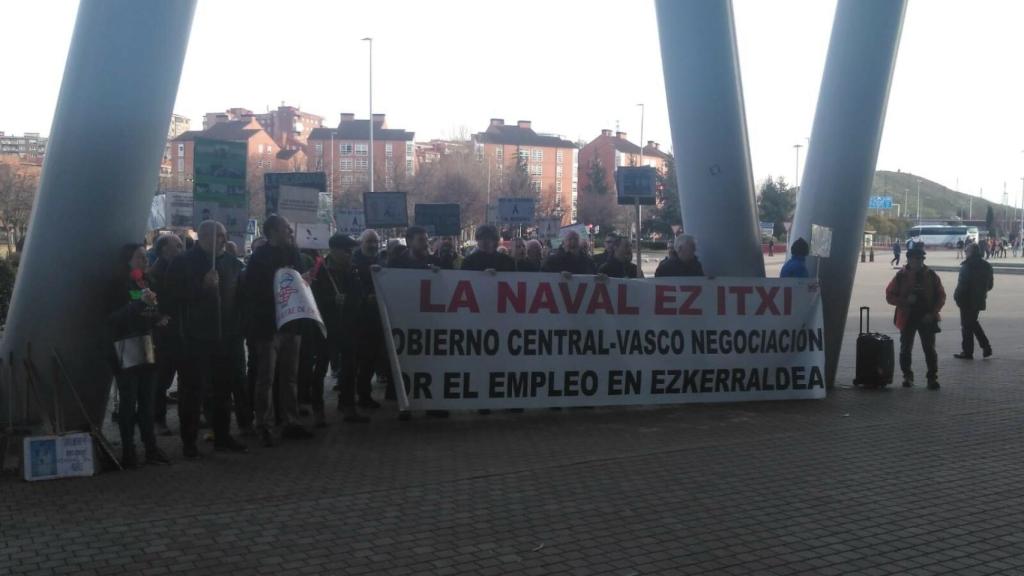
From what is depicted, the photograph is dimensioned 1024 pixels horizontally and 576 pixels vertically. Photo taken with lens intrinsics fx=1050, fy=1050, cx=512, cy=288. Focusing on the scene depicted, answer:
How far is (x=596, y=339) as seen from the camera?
36.9 ft

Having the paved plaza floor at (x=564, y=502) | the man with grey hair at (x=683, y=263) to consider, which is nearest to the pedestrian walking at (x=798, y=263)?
the man with grey hair at (x=683, y=263)

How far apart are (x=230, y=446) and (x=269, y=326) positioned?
1098 mm

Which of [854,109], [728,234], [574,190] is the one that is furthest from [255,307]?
[574,190]

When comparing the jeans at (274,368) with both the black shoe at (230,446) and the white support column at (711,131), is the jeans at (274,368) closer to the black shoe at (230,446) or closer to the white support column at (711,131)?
the black shoe at (230,446)

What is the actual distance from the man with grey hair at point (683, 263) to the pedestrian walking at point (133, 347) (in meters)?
5.99

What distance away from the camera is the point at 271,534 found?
6.48 meters

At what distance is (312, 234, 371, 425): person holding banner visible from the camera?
34.6 ft

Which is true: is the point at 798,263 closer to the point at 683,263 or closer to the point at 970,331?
the point at 683,263

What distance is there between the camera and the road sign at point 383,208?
20156 millimetres

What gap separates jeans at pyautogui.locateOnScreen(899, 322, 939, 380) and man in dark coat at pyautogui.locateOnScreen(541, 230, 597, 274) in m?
4.40

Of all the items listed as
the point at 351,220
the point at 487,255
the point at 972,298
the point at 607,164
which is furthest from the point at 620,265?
the point at 607,164

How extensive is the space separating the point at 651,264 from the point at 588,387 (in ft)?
170

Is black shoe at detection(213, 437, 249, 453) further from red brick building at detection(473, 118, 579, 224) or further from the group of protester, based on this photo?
red brick building at detection(473, 118, 579, 224)

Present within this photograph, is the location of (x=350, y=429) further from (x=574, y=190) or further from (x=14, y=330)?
(x=574, y=190)
